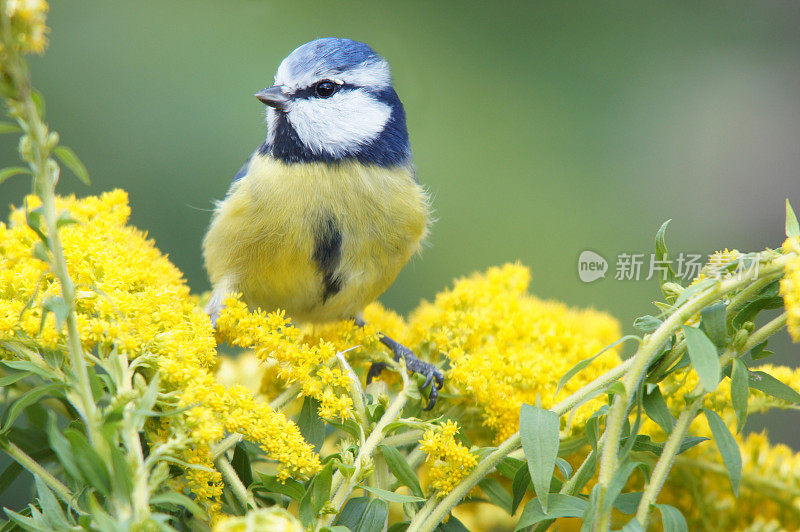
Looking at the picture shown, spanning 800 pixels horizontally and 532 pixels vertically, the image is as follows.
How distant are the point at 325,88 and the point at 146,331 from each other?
0.69 meters

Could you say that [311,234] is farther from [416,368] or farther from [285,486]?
[285,486]

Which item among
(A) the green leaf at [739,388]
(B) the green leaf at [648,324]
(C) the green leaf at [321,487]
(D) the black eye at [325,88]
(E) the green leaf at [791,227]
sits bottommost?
(C) the green leaf at [321,487]

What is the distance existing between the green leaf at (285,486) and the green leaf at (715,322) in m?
0.28

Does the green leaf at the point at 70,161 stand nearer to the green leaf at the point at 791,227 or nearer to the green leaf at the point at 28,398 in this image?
the green leaf at the point at 28,398

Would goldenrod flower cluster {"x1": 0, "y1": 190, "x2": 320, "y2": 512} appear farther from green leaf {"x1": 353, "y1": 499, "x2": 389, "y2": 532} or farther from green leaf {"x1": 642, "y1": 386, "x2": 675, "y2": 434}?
green leaf {"x1": 642, "y1": 386, "x2": 675, "y2": 434}

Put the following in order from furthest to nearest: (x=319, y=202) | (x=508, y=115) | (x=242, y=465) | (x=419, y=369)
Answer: (x=508, y=115) < (x=319, y=202) < (x=419, y=369) < (x=242, y=465)

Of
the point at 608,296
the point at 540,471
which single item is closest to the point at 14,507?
the point at 540,471

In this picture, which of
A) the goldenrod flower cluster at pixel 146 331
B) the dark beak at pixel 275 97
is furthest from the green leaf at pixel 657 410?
the dark beak at pixel 275 97

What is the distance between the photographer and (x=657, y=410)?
1.61 feet

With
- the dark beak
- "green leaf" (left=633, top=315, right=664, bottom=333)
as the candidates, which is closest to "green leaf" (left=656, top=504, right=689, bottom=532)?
"green leaf" (left=633, top=315, right=664, bottom=333)

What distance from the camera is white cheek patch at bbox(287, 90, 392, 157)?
108 centimetres

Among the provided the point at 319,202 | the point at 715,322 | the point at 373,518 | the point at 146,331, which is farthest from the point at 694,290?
the point at 319,202

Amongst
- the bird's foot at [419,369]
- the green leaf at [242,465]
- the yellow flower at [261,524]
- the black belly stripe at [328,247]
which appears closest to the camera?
the yellow flower at [261,524]

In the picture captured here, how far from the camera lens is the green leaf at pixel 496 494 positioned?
59cm
